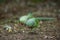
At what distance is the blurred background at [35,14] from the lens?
4441 millimetres

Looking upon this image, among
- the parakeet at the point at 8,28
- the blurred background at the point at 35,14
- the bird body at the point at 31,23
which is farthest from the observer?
the bird body at the point at 31,23

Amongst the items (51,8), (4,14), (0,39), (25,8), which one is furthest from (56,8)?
(0,39)

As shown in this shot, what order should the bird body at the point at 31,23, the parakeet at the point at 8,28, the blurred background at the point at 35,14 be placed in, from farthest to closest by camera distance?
the bird body at the point at 31,23, the parakeet at the point at 8,28, the blurred background at the point at 35,14

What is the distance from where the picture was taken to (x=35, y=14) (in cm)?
621

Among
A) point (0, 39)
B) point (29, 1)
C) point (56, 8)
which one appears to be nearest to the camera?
point (0, 39)

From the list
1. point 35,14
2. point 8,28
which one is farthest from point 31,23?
point 35,14

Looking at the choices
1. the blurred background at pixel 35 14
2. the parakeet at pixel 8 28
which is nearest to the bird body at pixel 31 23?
the blurred background at pixel 35 14

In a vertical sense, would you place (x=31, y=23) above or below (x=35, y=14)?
below

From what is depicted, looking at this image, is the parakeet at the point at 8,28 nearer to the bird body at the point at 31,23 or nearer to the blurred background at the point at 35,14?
the blurred background at the point at 35,14

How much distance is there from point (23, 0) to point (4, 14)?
151 cm

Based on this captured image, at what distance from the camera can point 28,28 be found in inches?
195

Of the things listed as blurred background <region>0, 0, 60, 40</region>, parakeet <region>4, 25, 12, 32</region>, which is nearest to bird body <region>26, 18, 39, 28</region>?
blurred background <region>0, 0, 60, 40</region>

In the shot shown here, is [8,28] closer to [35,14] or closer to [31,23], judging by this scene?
[31,23]

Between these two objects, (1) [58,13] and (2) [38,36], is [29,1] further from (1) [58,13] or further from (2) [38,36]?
(2) [38,36]
